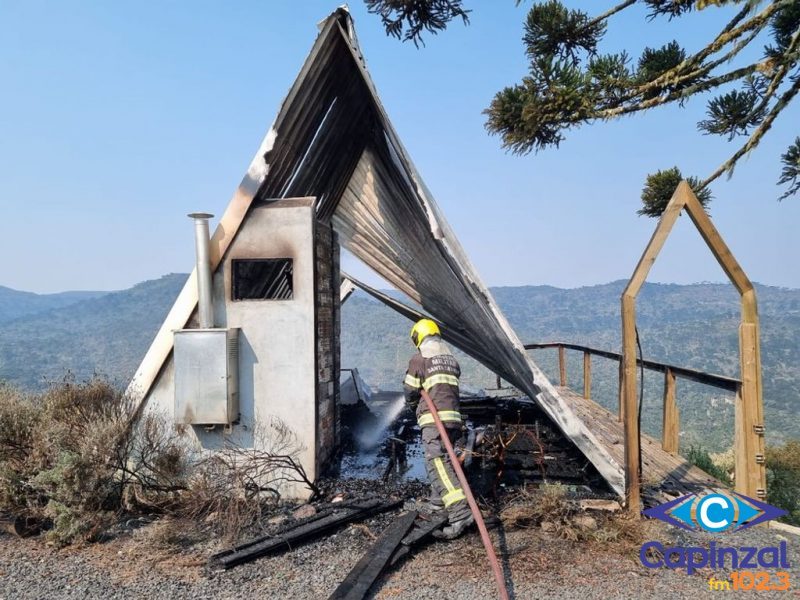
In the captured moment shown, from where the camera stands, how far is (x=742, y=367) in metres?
5.17

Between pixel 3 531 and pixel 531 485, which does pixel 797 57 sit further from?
pixel 3 531

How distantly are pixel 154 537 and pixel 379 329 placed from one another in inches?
2446

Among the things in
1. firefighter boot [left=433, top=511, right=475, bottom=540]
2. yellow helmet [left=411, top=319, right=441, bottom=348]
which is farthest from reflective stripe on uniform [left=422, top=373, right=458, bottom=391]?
firefighter boot [left=433, top=511, right=475, bottom=540]

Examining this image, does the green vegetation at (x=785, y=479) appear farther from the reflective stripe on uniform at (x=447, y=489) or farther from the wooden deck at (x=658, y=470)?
the reflective stripe on uniform at (x=447, y=489)

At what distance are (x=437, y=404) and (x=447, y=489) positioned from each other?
799mm

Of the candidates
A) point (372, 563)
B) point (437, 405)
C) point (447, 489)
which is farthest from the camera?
point (437, 405)

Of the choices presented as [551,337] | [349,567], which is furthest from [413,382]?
[551,337]

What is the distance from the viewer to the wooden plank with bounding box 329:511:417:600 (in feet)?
12.3

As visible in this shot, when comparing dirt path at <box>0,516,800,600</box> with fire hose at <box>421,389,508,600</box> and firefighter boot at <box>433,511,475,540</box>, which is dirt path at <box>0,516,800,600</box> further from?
fire hose at <box>421,389,508,600</box>

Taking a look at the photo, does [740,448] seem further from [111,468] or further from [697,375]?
[111,468]

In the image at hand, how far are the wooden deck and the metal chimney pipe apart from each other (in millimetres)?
4844

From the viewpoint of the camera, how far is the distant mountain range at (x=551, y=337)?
1570 inches

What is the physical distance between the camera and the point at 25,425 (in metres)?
5.59

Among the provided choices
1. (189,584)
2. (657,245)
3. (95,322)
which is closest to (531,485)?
(657,245)
